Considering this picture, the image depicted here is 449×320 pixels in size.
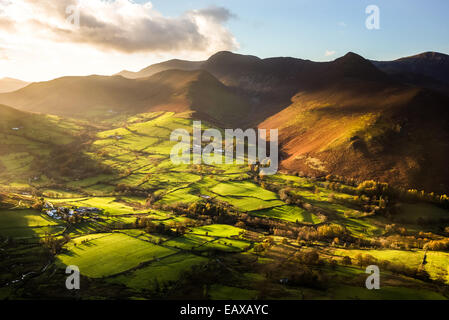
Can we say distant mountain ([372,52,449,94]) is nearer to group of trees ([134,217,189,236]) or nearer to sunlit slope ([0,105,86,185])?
group of trees ([134,217,189,236])

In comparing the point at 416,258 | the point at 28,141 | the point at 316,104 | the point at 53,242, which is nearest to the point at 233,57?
the point at 316,104

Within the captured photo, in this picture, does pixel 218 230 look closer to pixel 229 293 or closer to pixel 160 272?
pixel 160 272

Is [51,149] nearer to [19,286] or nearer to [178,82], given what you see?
[19,286]

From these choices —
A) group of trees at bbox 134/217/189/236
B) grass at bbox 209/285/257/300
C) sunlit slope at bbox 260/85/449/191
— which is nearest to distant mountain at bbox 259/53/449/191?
sunlit slope at bbox 260/85/449/191

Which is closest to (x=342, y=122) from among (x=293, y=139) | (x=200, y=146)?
(x=293, y=139)

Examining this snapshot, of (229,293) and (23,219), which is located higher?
(23,219)

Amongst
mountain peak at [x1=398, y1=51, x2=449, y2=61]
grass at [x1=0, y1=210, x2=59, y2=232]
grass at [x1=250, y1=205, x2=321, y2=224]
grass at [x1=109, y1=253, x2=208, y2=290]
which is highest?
mountain peak at [x1=398, y1=51, x2=449, y2=61]

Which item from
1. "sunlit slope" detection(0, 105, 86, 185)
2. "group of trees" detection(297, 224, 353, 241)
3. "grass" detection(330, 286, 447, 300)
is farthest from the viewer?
"sunlit slope" detection(0, 105, 86, 185)
